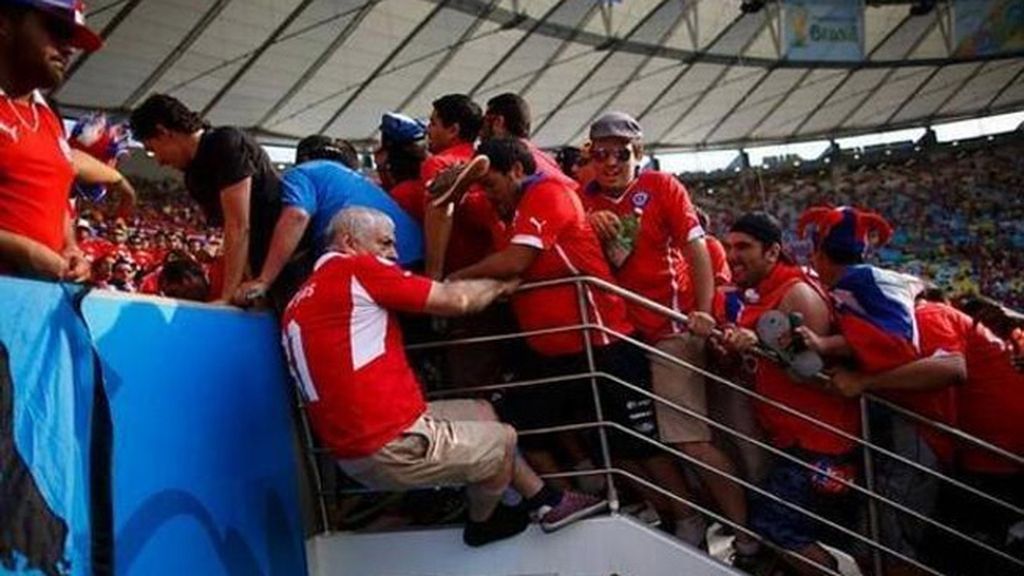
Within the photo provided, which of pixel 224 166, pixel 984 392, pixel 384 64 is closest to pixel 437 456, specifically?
pixel 224 166

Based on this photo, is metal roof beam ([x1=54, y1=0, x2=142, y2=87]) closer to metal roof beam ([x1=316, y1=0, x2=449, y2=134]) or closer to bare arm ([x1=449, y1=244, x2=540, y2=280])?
metal roof beam ([x1=316, y1=0, x2=449, y2=134])

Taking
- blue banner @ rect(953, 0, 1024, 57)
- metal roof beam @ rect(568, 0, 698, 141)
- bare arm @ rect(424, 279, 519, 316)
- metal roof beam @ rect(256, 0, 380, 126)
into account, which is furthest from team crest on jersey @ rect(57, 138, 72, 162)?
blue banner @ rect(953, 0, 1024, 57)

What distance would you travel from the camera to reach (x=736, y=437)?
3.21 metres

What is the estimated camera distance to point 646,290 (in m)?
3.62

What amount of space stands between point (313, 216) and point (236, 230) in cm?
26

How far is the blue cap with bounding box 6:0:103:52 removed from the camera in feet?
7.55

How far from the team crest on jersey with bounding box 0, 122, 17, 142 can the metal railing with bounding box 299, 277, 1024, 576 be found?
1.24m

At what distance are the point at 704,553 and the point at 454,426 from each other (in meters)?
0.86

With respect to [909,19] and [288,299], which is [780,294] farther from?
[909,19]

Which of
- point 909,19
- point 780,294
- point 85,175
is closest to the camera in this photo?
point 85,175

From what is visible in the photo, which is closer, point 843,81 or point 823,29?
point 823,29

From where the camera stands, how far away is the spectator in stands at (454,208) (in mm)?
3355

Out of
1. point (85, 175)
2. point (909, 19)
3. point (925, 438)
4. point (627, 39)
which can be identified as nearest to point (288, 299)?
→ point (85, 175)

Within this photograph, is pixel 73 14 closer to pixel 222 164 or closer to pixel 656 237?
pixel 222 164
